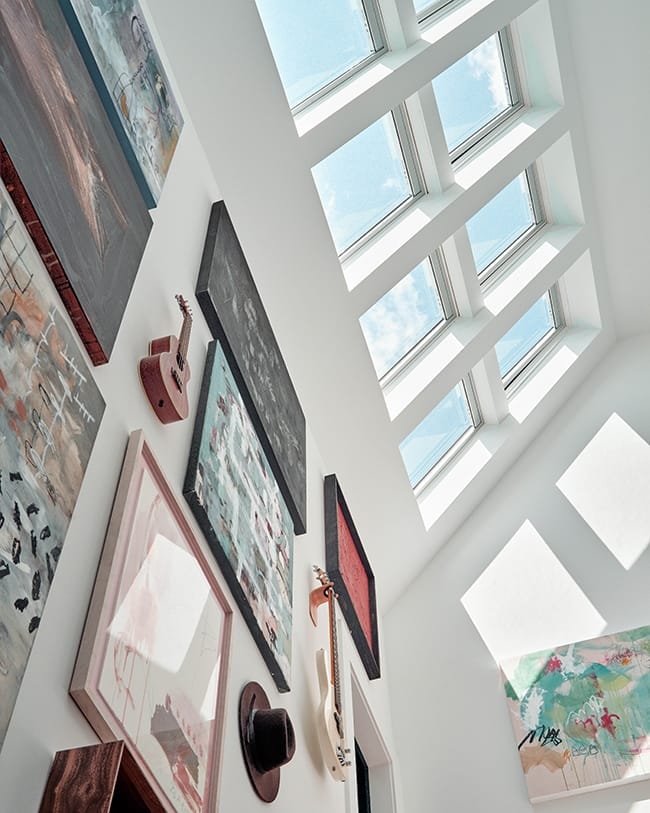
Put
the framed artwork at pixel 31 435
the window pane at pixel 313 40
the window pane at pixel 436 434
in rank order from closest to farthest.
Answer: the framed artwork at pixel 31 435 → the window pane at pixel 313 40 → the window pane at pixel 436 434

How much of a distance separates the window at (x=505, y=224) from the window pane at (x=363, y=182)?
0.69 m

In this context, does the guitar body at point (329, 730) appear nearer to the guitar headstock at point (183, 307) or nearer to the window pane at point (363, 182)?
the guitar headstock at point (183, 307)

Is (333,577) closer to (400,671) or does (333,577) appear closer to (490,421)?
(400,671)

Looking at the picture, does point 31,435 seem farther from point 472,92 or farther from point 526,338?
point 526,338

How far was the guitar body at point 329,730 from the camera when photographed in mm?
2408

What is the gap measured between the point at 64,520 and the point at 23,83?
2.29ft

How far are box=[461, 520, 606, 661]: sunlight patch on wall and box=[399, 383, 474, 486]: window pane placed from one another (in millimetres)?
641

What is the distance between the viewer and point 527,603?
4.38 meters

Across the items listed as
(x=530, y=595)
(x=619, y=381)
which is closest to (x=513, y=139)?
(x=619, y=381)

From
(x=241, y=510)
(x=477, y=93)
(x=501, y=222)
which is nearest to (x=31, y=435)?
(x=241, y=510)

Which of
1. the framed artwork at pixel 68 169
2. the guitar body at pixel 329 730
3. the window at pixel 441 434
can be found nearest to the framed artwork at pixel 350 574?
the guitar body at pixel 329 730

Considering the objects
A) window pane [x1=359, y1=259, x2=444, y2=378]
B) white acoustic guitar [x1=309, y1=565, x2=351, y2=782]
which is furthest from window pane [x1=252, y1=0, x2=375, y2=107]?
white acoustic guitar [x1=309, y1=565, x2=351, y2=782]

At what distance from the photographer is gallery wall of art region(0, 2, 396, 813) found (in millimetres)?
1069
